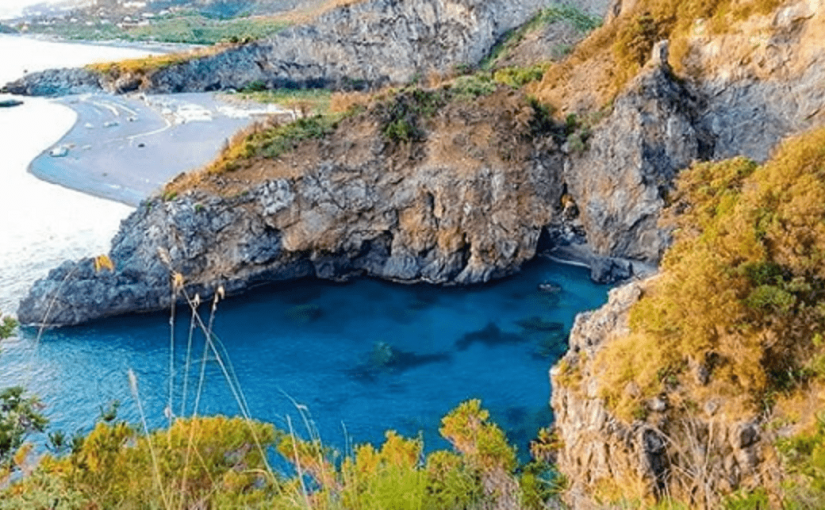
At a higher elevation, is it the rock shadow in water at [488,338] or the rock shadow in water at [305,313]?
the rock shadow in water at [488,338]

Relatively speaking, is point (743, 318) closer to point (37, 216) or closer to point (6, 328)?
point (6, 328)

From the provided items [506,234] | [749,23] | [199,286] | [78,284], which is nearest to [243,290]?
[199,286]

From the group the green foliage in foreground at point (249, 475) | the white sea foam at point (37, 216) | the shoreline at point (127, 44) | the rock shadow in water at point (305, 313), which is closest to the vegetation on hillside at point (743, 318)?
the green foliage in foreground at point (249, 475)

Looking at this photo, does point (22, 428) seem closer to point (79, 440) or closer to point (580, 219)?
point (79, 440)

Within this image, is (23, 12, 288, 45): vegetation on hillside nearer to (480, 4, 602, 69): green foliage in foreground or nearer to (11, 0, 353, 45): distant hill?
(11, 0, 353, 45): distant hill

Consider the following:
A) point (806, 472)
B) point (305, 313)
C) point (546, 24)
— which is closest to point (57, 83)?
point (546, 24)

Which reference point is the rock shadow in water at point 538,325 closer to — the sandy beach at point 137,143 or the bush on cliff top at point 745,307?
the bush on cliff top at point 745,307

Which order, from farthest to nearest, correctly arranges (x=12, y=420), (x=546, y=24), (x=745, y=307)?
(x=546, y=24), (x=745, y=307), (x=12, y=420)
